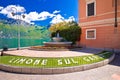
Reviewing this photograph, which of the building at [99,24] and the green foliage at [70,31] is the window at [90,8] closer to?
the building at [99,24]

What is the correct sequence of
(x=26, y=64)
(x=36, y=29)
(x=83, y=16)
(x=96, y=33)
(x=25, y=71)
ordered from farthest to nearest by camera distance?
(x=36, y=29)
(x=83, y=16)
(x=96, y=33)
(x=26, y=64)
(x=25, y=71)

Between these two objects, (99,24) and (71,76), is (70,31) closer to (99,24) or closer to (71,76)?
(99,24)

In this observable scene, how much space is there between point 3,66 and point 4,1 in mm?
33224

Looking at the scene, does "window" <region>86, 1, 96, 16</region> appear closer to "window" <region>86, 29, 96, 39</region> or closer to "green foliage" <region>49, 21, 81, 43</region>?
"window" <region>86, 29, 96, 39</region>

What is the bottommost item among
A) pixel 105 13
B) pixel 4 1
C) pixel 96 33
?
pixel 96 33

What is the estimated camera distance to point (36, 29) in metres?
41.2

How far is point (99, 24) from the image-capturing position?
17.6 m

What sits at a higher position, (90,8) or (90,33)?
(90,8)

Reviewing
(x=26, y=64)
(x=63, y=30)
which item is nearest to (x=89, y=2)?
(x=63, y=30)

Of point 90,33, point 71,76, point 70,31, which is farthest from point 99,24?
A: point 71,76

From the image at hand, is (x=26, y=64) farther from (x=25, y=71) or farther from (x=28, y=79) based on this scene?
(x=28, y=79)

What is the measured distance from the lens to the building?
16203mm

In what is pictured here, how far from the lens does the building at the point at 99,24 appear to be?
53.2ft

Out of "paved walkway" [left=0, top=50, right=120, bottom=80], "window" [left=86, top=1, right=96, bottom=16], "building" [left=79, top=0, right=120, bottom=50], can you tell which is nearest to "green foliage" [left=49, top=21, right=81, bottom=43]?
"building" [left=79, top=0, right=120, bottom=50]
